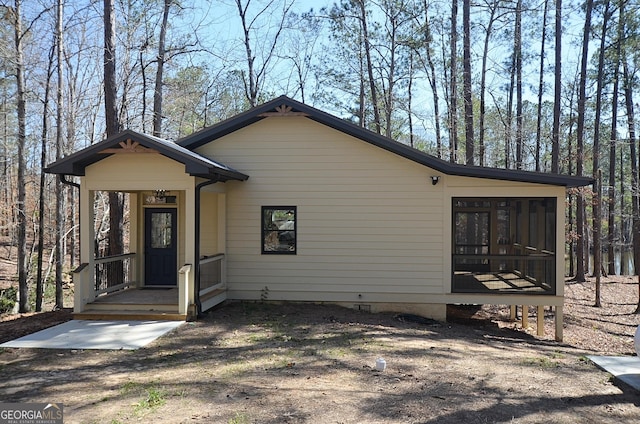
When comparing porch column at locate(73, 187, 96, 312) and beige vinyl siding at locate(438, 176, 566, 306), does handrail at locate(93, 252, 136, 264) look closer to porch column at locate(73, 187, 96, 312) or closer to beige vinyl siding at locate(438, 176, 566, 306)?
porch column at locate(73, 187, 96, 312)

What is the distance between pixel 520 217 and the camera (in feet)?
37.6

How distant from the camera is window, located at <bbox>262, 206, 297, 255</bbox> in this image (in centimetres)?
1051

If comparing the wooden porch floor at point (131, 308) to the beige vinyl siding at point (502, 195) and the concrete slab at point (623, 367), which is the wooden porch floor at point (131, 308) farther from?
the concrete slab at point (623, 367)

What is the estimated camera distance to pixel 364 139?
10.2 m

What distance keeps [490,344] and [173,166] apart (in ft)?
22.3

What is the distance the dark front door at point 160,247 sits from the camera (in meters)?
10.9

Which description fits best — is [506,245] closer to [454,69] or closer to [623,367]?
[623,367]

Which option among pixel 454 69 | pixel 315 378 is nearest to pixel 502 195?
pixel 315 378

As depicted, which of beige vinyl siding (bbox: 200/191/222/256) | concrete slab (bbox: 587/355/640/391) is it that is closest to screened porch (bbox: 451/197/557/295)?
concrete slab (bbox: 587/355/640/391)

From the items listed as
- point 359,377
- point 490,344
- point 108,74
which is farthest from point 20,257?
point 490,344

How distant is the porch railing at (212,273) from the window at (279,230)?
1032 millimetres

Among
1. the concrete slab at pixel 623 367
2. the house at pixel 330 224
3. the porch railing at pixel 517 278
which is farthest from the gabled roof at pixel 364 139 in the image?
the concrete slab at pixel 623 367

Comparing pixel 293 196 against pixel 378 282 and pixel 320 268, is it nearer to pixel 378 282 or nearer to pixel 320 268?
pixel 320 268

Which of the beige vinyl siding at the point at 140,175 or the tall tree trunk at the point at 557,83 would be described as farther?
the tall tree trunk at the point at 557,83
